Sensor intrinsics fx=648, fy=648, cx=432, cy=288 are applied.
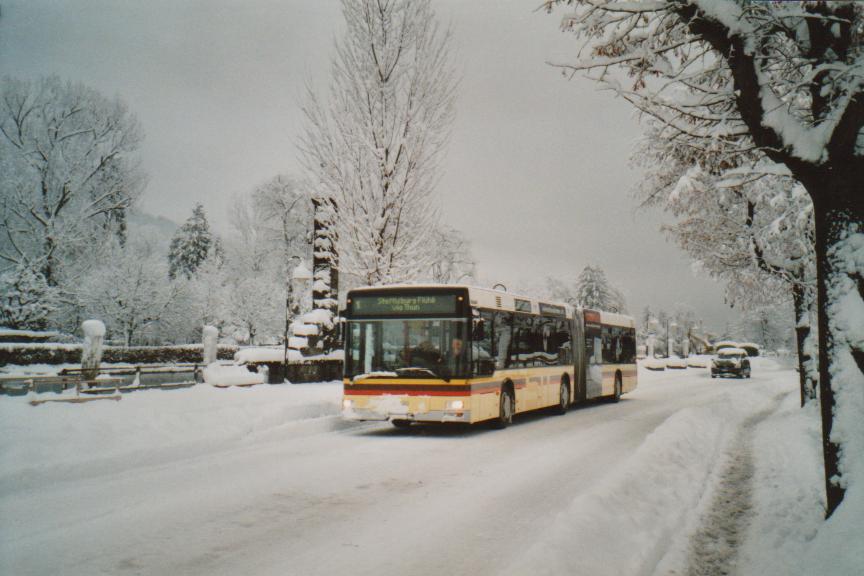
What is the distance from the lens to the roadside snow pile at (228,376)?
850 inches

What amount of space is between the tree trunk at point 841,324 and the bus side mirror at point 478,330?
7.23m

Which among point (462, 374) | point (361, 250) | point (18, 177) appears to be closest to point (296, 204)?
point (18, 177)

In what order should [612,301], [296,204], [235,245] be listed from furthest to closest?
[612,301] → [235,245] → [296,204]

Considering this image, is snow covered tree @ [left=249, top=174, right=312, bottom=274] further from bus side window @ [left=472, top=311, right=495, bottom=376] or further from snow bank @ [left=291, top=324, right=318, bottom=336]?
bus side window @ [left=472, top=311, right=495, bottom=376]

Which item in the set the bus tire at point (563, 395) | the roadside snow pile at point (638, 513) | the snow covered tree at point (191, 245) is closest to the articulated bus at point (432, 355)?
the bus tire at point (563, 395)

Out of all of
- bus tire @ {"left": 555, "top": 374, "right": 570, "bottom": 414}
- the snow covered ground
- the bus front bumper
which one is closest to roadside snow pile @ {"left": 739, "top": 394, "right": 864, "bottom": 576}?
the snow covered ground

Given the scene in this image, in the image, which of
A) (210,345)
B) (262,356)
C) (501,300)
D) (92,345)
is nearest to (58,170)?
(210,345)

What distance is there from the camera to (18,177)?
3209cm

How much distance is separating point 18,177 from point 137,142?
5.95 metres

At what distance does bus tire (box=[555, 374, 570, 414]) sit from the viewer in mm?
17719

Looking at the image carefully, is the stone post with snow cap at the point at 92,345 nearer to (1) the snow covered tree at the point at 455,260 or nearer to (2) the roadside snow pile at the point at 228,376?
(2) the roadside snow pile at the point at 228,376

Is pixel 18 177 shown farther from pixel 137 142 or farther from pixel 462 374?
pixel 462 374

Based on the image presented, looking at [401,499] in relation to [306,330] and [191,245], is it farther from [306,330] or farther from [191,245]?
[191,245]

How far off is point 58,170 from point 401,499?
33.0m
